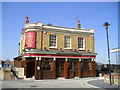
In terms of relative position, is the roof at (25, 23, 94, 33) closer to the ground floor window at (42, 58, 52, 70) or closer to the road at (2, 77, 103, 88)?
the ground floor window at (42, 58, 52, 70)

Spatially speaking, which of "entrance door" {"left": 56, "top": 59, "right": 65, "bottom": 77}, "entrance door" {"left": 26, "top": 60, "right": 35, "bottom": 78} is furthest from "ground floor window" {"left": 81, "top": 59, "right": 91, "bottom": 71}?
"entrance door" {"left": 26, "top": 60, "right": 35, "bottom": 78}

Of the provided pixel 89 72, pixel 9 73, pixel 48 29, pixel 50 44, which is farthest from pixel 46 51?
pixel 89 72

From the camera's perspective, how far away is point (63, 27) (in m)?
28.5

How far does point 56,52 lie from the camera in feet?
88.9

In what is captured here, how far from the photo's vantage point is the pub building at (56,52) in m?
25.9

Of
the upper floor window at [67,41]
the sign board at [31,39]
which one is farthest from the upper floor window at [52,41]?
the sign board at [31,39]

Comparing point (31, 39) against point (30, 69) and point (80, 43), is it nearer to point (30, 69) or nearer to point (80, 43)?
point (30, 69)

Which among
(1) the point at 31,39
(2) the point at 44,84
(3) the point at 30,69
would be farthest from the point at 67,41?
(2) the point at 44,84

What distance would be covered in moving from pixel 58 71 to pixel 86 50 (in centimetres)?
629

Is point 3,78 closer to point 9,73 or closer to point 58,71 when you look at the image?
point 9,73

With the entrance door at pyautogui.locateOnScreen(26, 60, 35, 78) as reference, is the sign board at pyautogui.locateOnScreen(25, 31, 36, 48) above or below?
above

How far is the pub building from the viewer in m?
25.9

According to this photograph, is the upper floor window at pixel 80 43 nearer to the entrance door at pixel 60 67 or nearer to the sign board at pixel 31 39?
the entrance door at pixel 60 67

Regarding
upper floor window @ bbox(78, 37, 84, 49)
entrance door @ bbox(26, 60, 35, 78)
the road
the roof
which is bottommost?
the road
